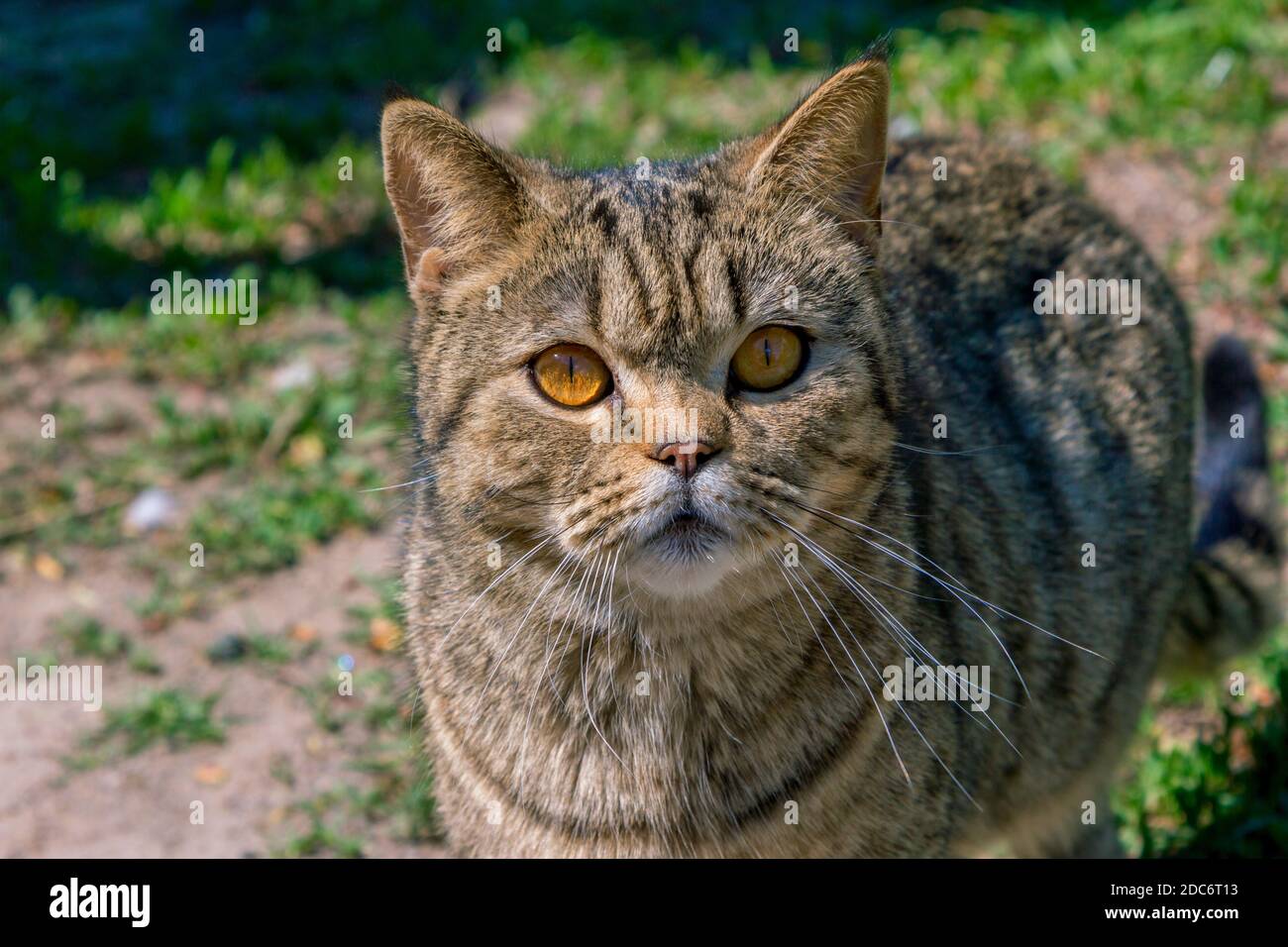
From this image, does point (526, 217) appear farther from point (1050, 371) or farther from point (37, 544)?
point (37, 544)

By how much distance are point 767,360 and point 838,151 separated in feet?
1.59

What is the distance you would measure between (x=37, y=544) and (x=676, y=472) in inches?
131

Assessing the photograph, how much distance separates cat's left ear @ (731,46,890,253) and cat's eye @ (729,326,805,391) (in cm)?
34

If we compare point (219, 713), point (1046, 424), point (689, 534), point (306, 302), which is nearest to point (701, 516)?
point (689, 534)

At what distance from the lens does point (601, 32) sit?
750 cm

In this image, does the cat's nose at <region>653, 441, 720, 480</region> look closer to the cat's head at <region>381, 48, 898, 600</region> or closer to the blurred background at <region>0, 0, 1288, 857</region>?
the cat's head at <region>381, 48, 898, 600</region>

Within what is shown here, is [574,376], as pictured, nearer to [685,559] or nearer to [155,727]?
[685,559]

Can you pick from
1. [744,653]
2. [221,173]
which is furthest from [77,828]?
[221,173]

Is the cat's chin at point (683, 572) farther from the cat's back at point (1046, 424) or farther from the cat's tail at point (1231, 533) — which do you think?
the cat's tail at point (1231, 533)

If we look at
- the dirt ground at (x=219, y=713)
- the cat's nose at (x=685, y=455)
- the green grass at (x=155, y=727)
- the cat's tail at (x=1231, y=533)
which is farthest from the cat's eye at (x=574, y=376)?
the green grass at (x=155, y=727)

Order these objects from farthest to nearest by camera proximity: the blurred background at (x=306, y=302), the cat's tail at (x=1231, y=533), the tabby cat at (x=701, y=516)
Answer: the blurred background at (x=306, y=302) → the cat's tail at (x=1231, y=533) → the tabby cat at (x=701, y=516)

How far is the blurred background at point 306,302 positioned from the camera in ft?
13.3

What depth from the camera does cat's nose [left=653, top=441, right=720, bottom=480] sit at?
2.41 metres

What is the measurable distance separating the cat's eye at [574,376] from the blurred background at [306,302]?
38.7 inches
